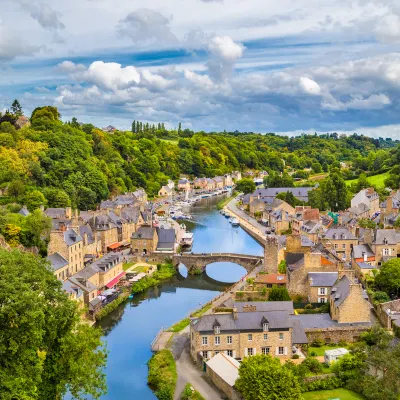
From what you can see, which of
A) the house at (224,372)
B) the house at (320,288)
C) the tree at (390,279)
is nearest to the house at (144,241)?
the house at (320,288)

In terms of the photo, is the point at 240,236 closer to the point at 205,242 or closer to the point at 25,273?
the point at 205,242

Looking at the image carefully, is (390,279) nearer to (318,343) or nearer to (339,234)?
(318,343)

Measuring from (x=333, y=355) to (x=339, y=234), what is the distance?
25.5 m

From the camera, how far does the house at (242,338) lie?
31391 mm

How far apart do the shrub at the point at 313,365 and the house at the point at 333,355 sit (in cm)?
81

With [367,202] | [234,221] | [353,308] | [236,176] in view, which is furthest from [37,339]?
[236,176]

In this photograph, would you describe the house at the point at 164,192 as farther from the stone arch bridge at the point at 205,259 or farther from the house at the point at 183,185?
the stone arch bridge at the point at 205,259

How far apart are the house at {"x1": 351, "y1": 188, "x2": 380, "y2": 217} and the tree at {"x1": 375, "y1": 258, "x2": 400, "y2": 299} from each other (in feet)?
109

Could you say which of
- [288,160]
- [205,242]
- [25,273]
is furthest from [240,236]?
[288,160]

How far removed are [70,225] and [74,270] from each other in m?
7.61

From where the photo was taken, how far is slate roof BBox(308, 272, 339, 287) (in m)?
39.4

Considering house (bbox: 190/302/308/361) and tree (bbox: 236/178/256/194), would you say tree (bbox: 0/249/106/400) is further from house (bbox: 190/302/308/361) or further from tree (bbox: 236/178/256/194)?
tree (bbox: 236/178/256/194)

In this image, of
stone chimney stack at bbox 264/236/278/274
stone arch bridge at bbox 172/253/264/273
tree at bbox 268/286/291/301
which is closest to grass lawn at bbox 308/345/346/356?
tree at bbox 268/286/291/301

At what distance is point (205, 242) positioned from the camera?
234 ft
